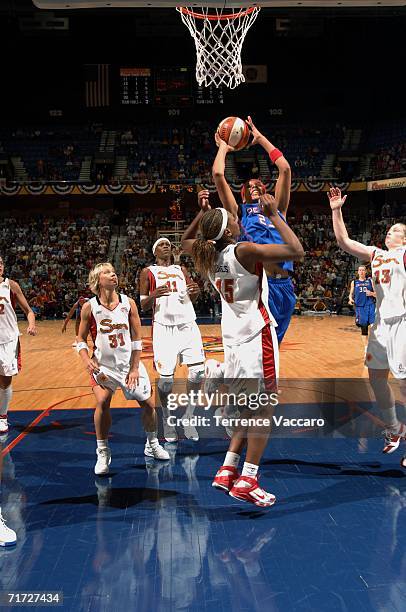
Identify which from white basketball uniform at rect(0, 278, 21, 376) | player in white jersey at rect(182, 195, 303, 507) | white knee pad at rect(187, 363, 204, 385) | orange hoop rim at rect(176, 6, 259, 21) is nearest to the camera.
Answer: player in white jersey at rect(182, 195, 303, 507)

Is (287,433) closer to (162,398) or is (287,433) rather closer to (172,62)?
(162,398)

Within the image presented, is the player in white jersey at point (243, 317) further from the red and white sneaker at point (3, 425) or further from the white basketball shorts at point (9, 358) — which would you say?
the red and white sneaker at point (3, 425)

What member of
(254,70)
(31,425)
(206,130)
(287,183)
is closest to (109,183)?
(206,130)

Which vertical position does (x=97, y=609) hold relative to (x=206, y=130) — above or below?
below

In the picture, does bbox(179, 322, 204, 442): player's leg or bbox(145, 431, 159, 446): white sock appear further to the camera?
bbox(179, 322, 204, 442): player's leg

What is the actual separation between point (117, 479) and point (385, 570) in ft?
7.62

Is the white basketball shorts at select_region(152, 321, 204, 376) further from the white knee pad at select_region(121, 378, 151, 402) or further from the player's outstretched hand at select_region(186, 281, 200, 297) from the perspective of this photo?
the white knee pad at select_region(121, 378, 151, 402)

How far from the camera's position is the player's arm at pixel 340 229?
187 inches

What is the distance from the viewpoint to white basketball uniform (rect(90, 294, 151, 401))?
500 centimetres

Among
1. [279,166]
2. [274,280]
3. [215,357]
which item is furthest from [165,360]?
[215,357]

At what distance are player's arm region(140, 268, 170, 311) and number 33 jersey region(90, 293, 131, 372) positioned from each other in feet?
2.07

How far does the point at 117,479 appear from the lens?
15.9ft

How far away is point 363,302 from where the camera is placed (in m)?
12.5

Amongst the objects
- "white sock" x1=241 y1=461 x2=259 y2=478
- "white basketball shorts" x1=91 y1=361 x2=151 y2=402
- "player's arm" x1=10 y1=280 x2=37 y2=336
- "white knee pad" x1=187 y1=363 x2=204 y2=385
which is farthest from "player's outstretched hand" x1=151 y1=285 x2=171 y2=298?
"white sock" x1=241 y1=461 x2=259 y2=478
